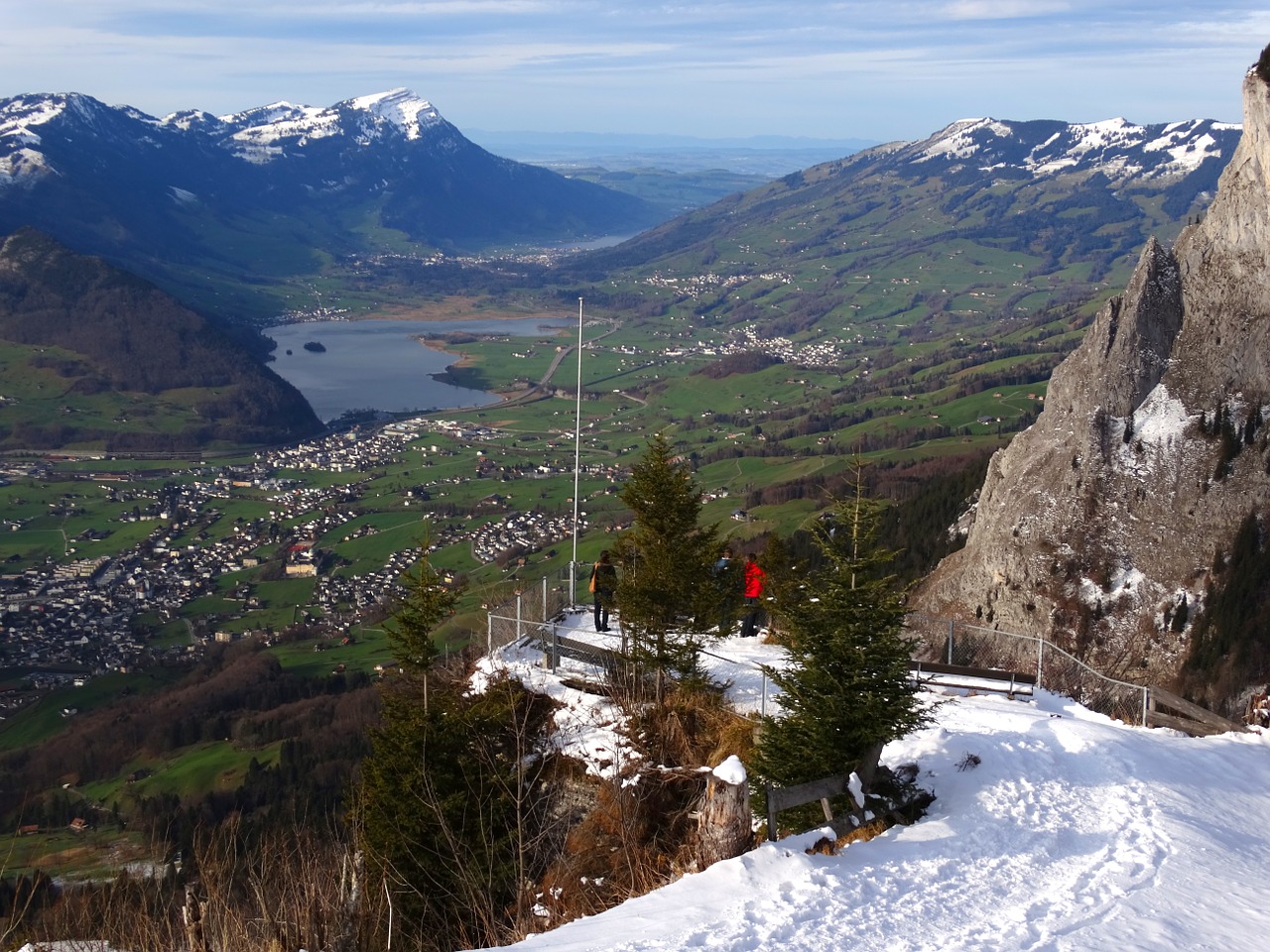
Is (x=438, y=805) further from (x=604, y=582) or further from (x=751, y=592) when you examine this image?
(x=751, y=592)

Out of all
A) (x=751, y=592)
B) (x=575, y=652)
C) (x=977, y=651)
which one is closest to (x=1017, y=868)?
(x=575, y=652)

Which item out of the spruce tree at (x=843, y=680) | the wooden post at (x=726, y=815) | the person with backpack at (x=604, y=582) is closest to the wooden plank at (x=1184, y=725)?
the spruce tree at (x=843, y=680)

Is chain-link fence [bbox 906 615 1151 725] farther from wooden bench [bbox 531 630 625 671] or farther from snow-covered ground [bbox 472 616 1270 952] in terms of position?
wooden bench [bbox 531 630 625 671]

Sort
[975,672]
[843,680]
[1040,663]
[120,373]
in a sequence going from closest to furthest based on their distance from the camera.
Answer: [843,680], [1040,663], [975,672], [120,373]

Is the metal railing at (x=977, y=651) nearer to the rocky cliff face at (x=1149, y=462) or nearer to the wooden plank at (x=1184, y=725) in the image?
the wooden plank at (x=1184, y=725)

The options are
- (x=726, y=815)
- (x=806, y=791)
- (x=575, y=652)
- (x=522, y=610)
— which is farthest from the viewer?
(x=522, y=610)

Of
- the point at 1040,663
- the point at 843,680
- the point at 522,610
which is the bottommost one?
the point at 522,610
